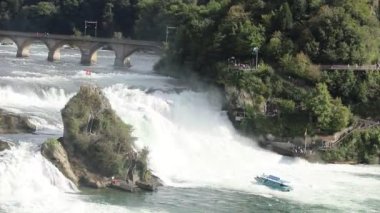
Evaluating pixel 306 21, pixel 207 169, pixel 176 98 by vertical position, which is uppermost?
pixel 306 21

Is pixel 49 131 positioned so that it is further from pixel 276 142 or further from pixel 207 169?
pixel 276 142

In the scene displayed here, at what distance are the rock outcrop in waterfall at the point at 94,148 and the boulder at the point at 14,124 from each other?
3.76 meters

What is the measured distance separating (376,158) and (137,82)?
19235 mm

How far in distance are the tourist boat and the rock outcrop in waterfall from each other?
217 inches

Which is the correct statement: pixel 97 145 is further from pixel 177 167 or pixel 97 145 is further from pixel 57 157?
pixel 177 167

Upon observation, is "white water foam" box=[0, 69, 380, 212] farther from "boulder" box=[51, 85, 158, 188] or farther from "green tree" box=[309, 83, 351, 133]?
"green tree" box=[309, 83, 351, 133]

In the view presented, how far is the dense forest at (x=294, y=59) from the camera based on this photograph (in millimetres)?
45094

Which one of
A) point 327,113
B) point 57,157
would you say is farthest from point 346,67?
point 57,157

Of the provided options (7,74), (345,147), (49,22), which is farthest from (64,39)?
(345,147)

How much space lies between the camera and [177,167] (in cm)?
3772

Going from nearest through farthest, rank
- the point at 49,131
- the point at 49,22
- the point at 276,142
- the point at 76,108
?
the point at 76,108
the point at 49,131
the point at 276,142
the point at 49,22

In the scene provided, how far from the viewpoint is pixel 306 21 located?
164 ft

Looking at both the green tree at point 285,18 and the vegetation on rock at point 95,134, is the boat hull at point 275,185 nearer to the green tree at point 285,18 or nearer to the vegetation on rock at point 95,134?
the vegetation on rock at point 95,134

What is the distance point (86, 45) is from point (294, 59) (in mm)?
38443
